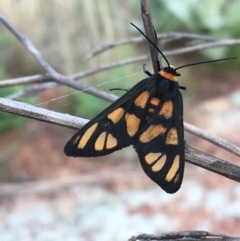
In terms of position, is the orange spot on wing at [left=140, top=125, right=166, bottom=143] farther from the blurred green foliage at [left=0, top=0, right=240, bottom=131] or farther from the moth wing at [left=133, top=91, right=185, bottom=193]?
the blurred green foliage at [left=0, top=0, right=240, bottom=131]

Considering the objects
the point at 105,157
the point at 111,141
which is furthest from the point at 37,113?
the point at 105,157

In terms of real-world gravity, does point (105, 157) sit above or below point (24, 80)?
below

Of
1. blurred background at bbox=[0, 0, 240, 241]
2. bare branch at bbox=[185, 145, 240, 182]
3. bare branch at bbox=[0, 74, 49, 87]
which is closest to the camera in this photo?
bare branch at bbox=[185, 145, 240, 182]

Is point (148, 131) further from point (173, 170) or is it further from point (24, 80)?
point (24, 80)

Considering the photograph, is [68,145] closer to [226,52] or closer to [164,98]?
[164,98]

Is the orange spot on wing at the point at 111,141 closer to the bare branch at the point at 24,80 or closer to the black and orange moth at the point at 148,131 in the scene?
the black and orange moth at the point at 148,131

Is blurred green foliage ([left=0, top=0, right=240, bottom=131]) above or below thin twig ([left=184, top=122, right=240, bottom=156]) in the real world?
below

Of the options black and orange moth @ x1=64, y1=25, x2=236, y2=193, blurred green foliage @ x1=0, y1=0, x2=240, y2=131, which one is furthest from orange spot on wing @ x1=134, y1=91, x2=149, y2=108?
blurred green foliage @ x1=0, y1=0, x2=240, y2=131

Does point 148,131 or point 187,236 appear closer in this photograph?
point 187,236
